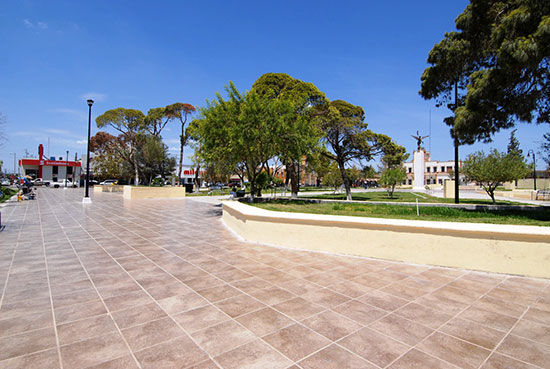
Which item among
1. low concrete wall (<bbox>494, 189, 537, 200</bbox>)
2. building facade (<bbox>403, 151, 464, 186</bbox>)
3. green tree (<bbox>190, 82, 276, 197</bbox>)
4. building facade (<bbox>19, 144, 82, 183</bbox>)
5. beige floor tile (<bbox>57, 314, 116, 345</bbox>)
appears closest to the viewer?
beige floor tile (<bbox>57, 314, 116, 345</bbox>)

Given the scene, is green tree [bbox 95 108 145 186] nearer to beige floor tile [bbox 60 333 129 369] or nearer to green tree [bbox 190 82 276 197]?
green tree [bbox 190 82 276 197]

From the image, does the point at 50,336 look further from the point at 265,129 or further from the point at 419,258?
the point at 265,129

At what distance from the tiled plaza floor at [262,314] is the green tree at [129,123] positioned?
118 feet

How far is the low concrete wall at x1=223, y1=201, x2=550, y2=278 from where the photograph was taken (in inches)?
192

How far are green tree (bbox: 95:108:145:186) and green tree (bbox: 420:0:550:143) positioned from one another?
3599cm

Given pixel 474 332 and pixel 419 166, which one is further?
pixel 419 166

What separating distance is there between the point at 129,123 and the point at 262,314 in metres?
41.6

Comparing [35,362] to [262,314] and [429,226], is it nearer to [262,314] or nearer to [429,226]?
[262,314]

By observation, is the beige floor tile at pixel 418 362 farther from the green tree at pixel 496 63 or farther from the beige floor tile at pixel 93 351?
the green tree at pixel 496 63

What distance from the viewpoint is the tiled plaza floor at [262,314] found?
266 cm

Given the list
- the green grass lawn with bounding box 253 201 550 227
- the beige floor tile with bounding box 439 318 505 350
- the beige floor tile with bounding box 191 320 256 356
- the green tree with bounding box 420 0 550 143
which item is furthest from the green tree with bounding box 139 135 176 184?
the beige floor tile with bounding box 439 318 505 350

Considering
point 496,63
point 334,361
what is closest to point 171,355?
point 334,361

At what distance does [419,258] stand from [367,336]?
3.22 meters

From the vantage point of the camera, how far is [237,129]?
11961 millimetres
